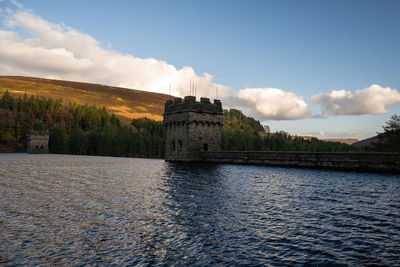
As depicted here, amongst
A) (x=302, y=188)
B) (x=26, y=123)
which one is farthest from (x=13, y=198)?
A: (x=26, y=123)

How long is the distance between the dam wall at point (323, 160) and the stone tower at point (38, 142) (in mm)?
102909

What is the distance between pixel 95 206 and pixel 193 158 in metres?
33.1

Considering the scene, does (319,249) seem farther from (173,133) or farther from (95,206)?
(173,133)

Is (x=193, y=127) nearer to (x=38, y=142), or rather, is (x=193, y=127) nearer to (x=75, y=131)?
(x=38, y=142)

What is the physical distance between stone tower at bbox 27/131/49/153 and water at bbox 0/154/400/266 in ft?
380

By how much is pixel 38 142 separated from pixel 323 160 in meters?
120

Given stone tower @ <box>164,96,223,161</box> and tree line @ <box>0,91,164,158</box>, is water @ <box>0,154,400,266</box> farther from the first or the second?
tree line @ <box>0,91,164,158</box>

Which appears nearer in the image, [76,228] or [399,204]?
[76,228]

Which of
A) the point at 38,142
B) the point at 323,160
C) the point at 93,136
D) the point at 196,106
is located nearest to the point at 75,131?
the point at 93,136

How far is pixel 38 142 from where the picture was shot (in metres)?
122

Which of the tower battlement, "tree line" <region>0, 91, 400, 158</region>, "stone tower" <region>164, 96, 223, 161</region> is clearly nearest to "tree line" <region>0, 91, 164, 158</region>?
"tree line" <region>0, 91, 400, 158</region>

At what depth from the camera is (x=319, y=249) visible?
874 cm

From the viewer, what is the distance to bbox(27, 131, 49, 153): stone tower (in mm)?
120250

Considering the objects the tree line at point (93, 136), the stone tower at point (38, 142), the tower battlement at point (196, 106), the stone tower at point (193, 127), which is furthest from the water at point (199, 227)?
the stone tower at point (38, 142)
